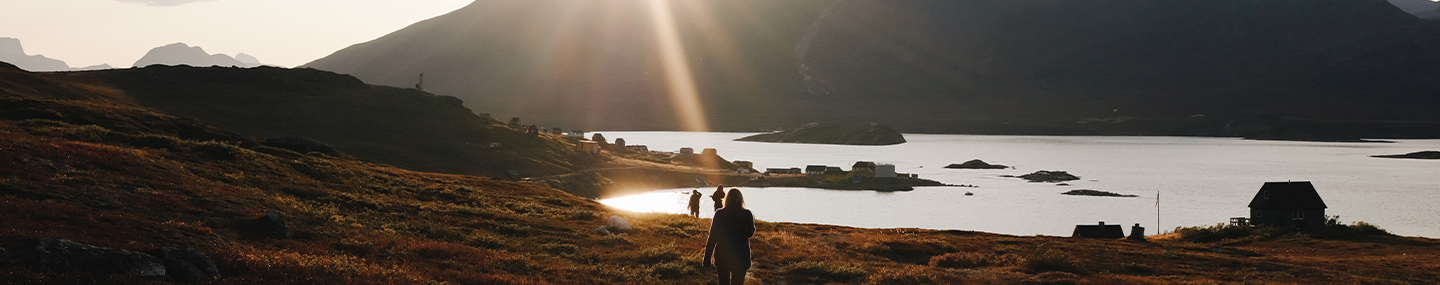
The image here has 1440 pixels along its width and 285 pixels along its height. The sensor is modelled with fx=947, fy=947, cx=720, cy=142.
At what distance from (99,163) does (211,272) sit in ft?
62.4

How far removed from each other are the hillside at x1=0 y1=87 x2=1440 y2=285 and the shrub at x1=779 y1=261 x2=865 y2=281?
0.06 m

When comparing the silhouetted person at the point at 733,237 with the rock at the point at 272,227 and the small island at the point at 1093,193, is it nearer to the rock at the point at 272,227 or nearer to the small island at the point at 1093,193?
the rock at the point at 272,227

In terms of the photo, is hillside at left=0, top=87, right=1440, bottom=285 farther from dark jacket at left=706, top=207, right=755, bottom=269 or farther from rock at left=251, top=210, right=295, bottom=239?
dark jacket at left=706, top=207, right=755, bottom=269

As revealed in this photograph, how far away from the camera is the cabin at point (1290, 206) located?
75.2 m

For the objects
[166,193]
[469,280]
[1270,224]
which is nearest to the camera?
[469,280]

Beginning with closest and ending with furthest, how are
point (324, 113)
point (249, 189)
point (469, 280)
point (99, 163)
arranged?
1. point (469, 280)
2. point (99, 163)
3. point (249, 189)
4. point (324, 113)

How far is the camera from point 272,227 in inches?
977

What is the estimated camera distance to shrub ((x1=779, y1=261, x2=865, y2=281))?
26109 millimetres

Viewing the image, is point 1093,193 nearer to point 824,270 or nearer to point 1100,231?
point 1100,231

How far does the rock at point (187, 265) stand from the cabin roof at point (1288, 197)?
7846 centimetres

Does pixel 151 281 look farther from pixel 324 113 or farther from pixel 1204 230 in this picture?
pixel 324 113

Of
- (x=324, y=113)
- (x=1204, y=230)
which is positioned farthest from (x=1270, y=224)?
(x=324, y=113)

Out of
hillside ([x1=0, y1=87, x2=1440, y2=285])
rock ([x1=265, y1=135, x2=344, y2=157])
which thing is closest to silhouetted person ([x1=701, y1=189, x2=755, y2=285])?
hillside ([x1=0, y1=87, x2=1440, y2=285])

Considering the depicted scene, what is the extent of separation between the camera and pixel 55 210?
846 inches
